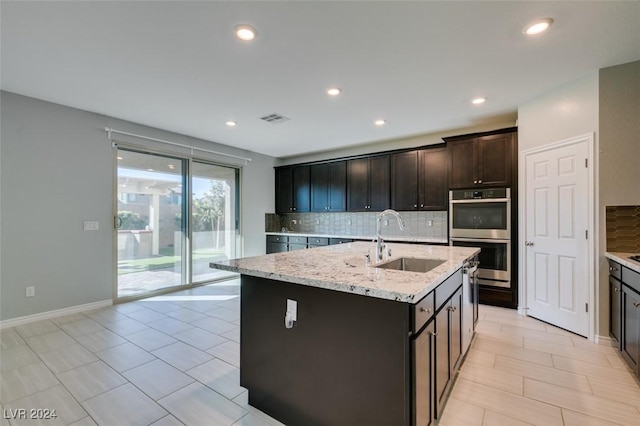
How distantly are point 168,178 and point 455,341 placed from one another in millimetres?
4646

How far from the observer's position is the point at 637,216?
8.95 feet

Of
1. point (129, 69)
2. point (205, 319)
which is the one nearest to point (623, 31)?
point (129, 69)

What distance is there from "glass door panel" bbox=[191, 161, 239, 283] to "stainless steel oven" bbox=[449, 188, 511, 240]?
4.04 metres

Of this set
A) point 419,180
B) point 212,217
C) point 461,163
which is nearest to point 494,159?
point 461,163

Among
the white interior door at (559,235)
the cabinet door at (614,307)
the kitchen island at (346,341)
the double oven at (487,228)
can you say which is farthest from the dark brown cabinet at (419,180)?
the kitchen island at (346,341)

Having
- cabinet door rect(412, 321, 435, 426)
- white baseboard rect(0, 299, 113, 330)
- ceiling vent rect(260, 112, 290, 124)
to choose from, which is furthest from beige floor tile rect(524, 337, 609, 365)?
white baseboard rect(0, 299, 113, 330)

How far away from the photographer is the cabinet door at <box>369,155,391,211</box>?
201 inches

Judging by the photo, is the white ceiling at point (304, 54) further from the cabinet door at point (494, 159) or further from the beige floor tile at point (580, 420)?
the beige floor tile at point (580, 420)

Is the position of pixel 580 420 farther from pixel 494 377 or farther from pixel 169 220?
pixel 169 220

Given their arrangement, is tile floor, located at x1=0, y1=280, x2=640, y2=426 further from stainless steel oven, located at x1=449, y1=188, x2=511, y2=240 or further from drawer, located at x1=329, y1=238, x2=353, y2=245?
drawer, located at x1=329, y1=238, x2=353, y2=245

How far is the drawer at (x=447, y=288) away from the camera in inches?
66.3

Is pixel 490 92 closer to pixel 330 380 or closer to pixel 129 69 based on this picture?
pixel 330 380

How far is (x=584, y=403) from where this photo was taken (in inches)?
74.5

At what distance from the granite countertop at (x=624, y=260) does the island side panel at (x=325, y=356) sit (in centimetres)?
210
